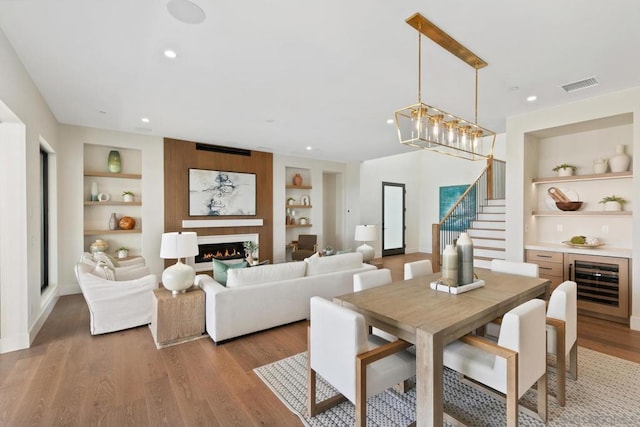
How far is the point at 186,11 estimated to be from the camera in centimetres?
212

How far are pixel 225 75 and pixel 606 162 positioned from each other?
4.82 meters

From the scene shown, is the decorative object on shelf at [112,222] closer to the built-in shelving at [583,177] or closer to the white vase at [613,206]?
the built-in shelving at [583,177]

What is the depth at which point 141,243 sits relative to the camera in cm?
562

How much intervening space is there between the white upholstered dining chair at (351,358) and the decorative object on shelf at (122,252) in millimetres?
4700

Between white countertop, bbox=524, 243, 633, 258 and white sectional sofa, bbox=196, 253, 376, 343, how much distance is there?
274cm

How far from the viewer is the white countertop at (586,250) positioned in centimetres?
360

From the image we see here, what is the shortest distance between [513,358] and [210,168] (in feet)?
19.7

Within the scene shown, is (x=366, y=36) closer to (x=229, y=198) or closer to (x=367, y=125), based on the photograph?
(x=367, y=125)

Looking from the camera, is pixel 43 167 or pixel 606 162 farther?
pixel 43 167

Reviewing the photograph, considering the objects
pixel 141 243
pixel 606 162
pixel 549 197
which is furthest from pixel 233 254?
pixel 606 162

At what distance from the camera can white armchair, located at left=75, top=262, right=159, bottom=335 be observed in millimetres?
3305

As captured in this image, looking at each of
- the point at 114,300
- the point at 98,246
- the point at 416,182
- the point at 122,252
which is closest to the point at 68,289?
the point at 98,246

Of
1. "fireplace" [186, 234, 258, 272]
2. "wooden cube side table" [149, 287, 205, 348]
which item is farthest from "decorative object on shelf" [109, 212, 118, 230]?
"wooden cube side table" [149, 287, 205, 348]

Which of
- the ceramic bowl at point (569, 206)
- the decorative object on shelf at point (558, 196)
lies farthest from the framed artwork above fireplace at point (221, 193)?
the ceramic bowl at point (569, 206)
